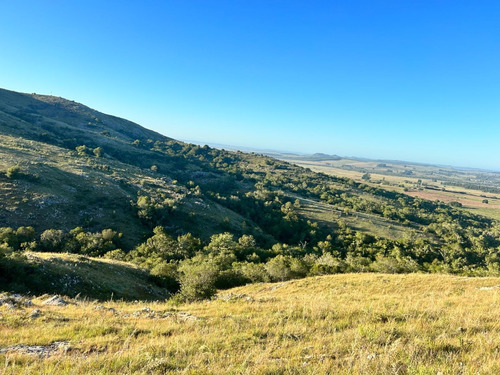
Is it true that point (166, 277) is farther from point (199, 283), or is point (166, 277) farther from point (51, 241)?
point (51, 241)

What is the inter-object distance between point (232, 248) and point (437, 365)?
40466 mm

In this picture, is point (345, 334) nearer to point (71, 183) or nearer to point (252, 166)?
point (71, 183)

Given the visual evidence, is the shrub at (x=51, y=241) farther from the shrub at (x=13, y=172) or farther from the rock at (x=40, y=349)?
the rock at (x=40, y=349)

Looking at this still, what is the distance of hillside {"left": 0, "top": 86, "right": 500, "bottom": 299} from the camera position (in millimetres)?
34688

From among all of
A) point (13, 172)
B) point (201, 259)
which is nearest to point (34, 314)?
point (201, 259)

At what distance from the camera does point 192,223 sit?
202ft

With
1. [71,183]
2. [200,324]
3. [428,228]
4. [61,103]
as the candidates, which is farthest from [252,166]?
[200,324]

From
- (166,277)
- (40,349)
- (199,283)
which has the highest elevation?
(40,349)

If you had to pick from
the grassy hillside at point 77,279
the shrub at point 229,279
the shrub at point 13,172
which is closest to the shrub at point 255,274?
the shrub at point 229,279

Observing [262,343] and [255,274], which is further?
[255,274]

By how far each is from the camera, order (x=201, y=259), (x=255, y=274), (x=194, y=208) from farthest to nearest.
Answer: (x=194, y=208) < (x=201, y=259) < (x=255, y=274)

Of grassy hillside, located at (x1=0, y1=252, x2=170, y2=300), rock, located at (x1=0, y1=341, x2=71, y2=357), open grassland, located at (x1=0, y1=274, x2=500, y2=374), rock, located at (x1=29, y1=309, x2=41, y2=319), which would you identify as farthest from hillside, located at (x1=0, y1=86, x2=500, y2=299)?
rock, located at (x1=0, y1=341, x2=71, y2=357)

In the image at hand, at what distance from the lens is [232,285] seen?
2883 cm

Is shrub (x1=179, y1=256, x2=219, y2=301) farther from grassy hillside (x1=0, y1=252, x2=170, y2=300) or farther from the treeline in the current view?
grassy hillside (x1=0, y1=252, x2=170, y2=300)
